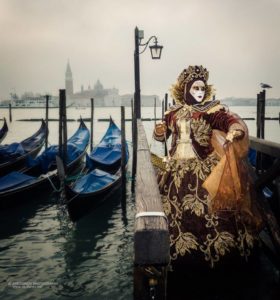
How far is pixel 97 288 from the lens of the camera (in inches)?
154

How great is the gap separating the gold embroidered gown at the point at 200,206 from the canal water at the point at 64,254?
1.49 m

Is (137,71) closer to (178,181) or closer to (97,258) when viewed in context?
(97,258)

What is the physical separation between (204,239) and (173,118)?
970 mm

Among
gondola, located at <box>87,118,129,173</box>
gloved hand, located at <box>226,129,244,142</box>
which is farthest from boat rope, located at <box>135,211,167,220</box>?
gondola, located at <box>87,118,129,173</box>

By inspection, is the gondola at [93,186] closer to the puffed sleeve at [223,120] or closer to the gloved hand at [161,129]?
the gloved hand at [161,129]

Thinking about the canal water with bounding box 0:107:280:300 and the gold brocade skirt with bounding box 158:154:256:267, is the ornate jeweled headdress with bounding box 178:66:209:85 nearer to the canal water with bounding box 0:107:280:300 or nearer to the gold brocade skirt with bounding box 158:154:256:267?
the gold brocade skirt with bounding box 158:154:256:267

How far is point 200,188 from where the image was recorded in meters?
2.55

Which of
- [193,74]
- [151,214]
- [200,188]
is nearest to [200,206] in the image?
[200,188]

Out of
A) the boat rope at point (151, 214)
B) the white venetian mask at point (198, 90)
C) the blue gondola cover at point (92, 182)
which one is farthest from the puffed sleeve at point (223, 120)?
the blue gondola cover at point (92, 182)

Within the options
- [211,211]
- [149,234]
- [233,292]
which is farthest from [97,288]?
[149,234]

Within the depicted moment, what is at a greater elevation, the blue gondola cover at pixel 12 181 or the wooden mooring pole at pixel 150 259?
the wooden mooring pole at pixel 150 259

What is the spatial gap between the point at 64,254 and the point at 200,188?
3053 millimetres

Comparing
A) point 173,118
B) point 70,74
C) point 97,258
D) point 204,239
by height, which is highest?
point 70,74

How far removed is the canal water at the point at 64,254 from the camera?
390 cm
